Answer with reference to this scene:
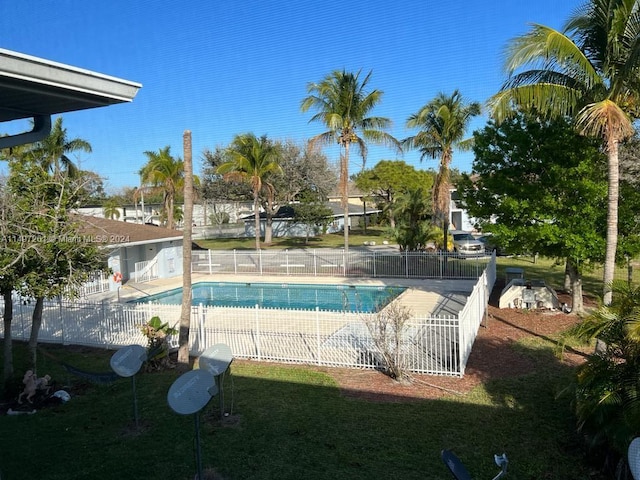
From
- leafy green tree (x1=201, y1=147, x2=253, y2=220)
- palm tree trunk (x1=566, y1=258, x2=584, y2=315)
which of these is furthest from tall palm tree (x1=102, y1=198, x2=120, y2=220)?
palm tree trunk (x1=566, y1=258, x2=584, y2=315)

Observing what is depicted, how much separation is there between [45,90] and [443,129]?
21.8m

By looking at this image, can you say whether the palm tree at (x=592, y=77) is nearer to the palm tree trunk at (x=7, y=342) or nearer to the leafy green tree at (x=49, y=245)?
the leafy green tree at (x=49, y=245)

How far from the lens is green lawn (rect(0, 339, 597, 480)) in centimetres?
593

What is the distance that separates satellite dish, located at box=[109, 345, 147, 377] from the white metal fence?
343 cm

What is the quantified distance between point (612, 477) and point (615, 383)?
104cm

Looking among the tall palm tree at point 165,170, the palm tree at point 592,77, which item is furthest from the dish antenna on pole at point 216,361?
the tall palm tree at point 165,170

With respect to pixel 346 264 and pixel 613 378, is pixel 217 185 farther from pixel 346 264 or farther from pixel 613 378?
pixel 613 378

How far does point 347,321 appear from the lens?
36.4 feet

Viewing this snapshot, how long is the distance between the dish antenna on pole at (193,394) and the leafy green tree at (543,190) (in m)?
10.3

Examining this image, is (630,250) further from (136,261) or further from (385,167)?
(385,167)

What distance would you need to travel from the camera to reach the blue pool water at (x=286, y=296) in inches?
754

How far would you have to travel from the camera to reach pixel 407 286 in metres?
20.2

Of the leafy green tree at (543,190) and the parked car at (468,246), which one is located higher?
the leafy green tree at (543,190)

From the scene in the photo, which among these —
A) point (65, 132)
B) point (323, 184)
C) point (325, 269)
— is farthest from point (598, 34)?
point (323, 184)
